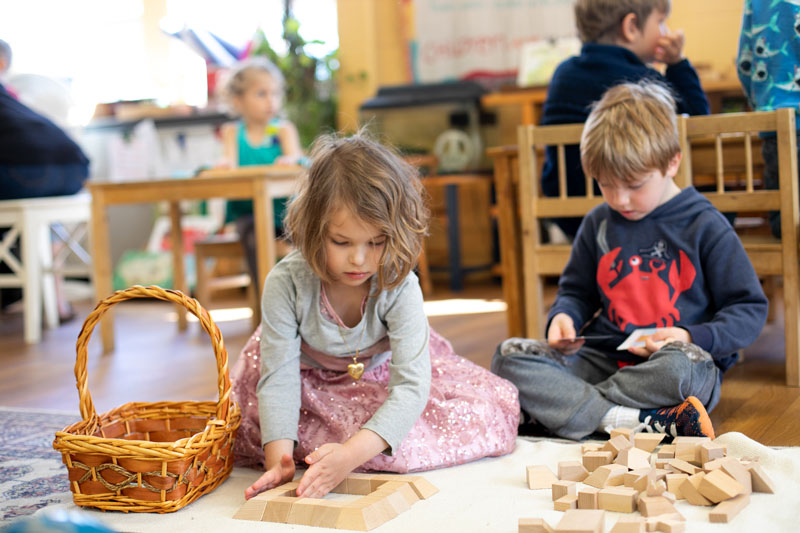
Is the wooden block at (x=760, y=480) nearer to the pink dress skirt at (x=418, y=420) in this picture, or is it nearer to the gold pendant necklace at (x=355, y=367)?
the pink dress skirt at (x=418, y=420)

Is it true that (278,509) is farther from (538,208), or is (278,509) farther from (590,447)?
(538,208)

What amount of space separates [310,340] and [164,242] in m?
3.66

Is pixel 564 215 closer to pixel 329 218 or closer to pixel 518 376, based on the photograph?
pixel 518 376

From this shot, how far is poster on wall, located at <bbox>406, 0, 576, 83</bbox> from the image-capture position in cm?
464

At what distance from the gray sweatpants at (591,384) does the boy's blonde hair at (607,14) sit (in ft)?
3.45

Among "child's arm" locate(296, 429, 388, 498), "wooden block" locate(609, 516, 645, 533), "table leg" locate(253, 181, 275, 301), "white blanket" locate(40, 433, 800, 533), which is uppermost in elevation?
"table leg" locate(253, 181, 275, 301)

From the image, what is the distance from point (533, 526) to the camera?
1166 millimetres

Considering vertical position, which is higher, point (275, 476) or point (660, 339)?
point (660, 339)

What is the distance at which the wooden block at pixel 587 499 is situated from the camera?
1274 millimetres

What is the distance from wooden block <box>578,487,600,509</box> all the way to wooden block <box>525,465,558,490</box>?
0.11 meters

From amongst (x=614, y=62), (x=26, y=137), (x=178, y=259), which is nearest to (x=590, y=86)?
(x=614, y=62)

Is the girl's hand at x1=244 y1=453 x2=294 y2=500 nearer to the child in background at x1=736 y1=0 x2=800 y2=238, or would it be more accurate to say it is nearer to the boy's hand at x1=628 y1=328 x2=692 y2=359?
the boy's hand at x1=628 y1=328 x2=692 y2=359

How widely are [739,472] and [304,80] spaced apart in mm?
4107

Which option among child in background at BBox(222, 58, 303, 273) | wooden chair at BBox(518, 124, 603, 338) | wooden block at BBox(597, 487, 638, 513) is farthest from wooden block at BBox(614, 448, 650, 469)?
child in background at BBox(222, 58, 303, 273)
